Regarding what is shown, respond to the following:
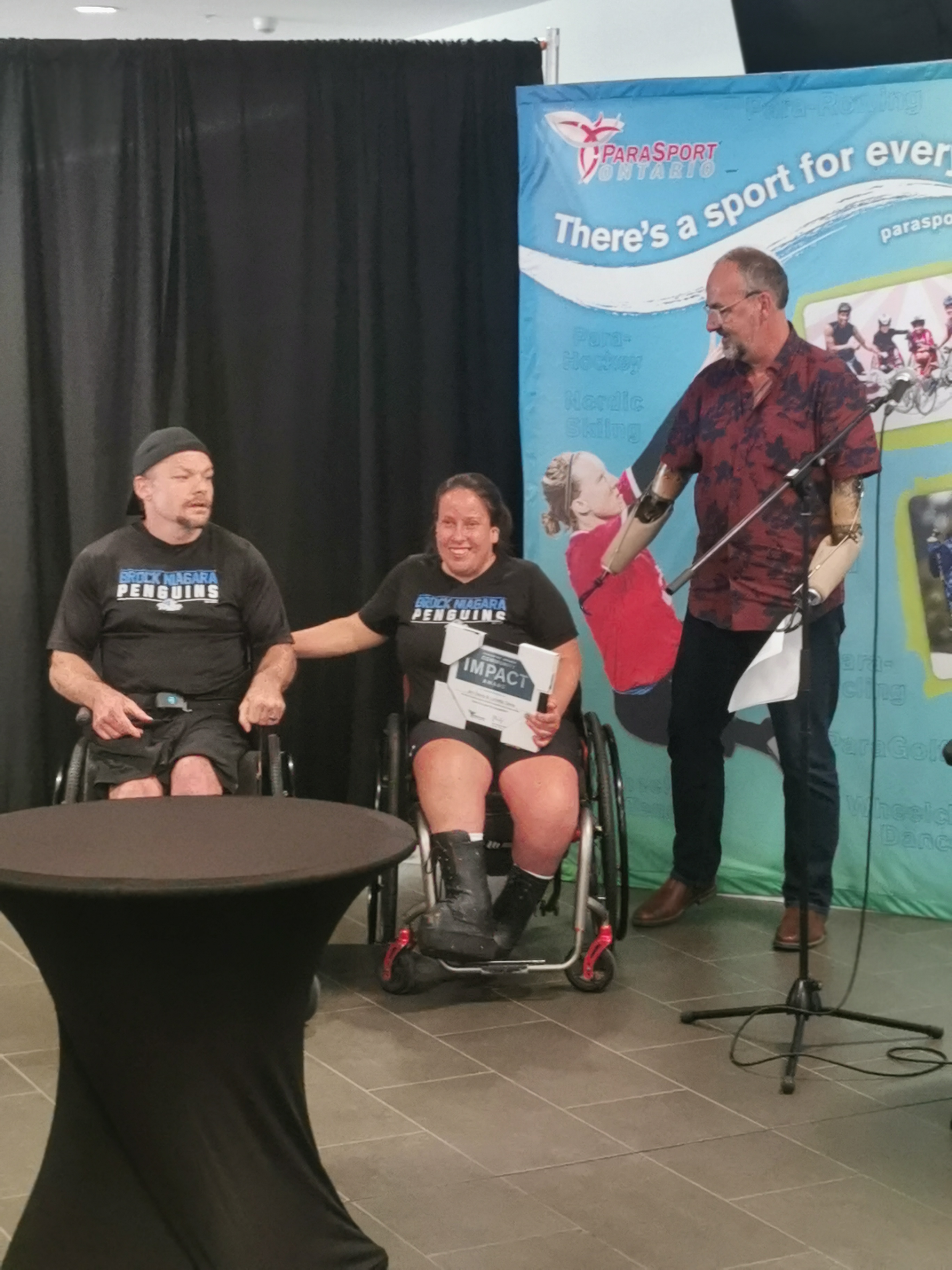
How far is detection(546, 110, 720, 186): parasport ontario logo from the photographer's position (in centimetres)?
413

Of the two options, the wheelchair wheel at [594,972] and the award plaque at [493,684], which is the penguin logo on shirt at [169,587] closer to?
the award plaque at [493,684]

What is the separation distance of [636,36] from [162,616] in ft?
7.79

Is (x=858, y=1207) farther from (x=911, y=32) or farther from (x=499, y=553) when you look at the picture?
(x=911, y=32)

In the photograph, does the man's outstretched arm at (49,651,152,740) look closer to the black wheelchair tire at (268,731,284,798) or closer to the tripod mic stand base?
the black wheelchair tire at (268,731,284,798)

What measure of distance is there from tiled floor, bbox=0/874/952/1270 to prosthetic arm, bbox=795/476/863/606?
872mm

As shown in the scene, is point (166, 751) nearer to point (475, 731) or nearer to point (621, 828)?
point (475, 731)

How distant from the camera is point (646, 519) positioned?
3891 mm

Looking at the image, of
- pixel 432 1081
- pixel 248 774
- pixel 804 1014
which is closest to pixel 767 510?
pixel 804 1014

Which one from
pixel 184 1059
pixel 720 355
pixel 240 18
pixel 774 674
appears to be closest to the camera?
pixel 184 1059

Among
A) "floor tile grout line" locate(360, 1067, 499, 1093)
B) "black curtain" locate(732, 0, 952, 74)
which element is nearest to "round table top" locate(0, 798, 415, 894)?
"floor tile grout line" locate(360, 1067, 499, 1093)

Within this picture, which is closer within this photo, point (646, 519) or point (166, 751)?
point (166, 751)

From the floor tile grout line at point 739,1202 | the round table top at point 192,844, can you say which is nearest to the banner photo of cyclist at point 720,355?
the floor tile grout line at point 739,1202

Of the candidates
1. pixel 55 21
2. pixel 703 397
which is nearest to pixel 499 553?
pixel 703 397

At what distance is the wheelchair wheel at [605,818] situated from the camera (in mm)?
3479
